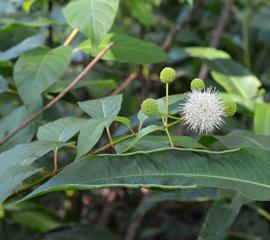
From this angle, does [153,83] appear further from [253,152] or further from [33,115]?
[253,152]

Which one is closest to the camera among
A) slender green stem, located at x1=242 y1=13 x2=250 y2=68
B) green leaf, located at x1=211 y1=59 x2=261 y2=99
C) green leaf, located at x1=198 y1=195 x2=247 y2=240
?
green leaf, located at x1=198 y1=195 x2=247 y2=240

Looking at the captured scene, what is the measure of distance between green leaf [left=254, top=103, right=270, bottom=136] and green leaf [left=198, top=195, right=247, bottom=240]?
153 millimetres

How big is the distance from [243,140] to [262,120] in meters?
0.26

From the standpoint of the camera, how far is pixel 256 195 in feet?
2.24

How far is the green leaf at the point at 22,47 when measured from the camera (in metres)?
1.08

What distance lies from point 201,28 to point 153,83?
39 cm

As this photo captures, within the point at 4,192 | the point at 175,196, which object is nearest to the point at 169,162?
the point at 4,192

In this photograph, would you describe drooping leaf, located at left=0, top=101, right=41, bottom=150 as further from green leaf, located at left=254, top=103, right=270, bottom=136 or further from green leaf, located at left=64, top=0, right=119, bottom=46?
green leaf, located at left=254, top=103, right=270, bottom=136

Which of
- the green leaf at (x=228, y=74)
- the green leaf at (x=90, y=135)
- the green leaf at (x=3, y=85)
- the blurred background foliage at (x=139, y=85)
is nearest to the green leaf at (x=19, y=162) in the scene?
the green leaf at (x=90, y=135)

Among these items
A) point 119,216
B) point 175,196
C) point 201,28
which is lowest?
point 119,216

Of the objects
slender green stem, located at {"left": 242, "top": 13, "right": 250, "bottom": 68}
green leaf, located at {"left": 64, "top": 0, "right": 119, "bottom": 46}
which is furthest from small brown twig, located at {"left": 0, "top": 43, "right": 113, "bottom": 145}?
slender green stem, located at {"left": 242, "top": 13, "right": 250, "bottom": 68}

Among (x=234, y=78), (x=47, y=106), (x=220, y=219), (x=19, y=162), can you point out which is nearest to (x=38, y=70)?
(x=47, y=106)

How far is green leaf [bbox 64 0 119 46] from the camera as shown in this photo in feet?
3.12

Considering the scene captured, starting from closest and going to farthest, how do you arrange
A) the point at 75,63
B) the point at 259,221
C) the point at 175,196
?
the point at 175,196, the point at 75,63, the point at 259,221
